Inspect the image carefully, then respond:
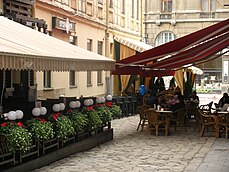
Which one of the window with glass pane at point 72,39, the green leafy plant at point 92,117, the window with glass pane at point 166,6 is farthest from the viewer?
the window with glass pane at point 166,6

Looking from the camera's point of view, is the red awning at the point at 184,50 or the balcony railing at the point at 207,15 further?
the balcony railing at the point at 207,15

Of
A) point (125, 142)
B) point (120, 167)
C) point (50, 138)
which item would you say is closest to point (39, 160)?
point (50, 138)

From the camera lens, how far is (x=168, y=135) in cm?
1406

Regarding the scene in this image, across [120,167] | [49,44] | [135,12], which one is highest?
[135,12]

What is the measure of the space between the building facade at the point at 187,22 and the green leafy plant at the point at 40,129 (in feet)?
104

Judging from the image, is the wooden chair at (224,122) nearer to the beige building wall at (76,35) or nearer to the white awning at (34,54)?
the white awning at (34,54)

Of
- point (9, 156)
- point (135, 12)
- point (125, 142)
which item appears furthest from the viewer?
point (135, 12)

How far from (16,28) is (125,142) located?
4325 mm

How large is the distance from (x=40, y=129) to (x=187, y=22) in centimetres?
3244

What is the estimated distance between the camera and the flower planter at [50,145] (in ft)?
30.5

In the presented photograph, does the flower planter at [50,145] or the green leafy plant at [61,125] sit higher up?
the green leafy plant at [61,125]

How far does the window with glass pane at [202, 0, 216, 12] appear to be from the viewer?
39.1 metres

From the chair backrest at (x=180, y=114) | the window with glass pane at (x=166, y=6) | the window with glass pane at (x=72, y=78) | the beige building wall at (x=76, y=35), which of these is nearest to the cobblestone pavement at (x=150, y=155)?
the chair backrest at (x=180, y=114)

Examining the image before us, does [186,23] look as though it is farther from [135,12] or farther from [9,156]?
[9,156]
